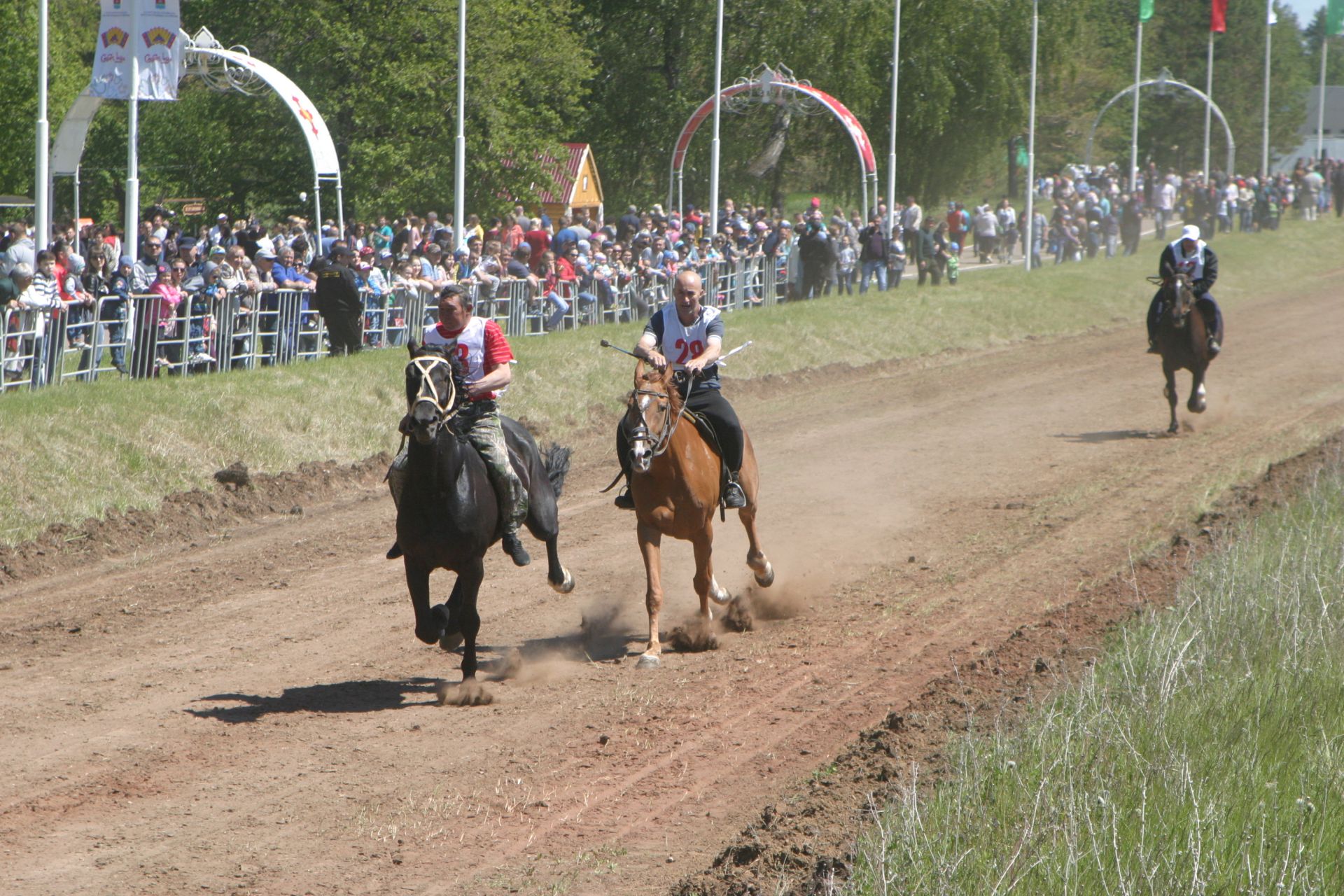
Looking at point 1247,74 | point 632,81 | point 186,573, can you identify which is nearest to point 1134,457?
point 186,573

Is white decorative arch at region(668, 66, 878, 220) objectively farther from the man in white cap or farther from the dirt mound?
the dirt mound

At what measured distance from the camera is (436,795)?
714cm

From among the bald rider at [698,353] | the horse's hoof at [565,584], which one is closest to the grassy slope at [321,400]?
the horse's hoof at [565,584]

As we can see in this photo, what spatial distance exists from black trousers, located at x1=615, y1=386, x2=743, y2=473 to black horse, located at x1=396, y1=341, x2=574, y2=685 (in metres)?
1.64

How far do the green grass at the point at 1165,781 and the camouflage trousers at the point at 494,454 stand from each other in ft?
11.2

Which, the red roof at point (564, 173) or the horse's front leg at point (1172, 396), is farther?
the red roof at point (564, 173)

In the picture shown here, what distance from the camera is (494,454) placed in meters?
9.23

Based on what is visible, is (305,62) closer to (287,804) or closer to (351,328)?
(351,328)

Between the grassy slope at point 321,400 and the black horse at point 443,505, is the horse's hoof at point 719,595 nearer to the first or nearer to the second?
the black horse at point 443,505

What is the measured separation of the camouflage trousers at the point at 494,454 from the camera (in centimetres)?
919

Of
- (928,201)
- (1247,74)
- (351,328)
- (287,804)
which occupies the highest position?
(1247,74)

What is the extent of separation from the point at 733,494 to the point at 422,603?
8.17ft

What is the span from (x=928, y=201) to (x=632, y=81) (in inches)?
443

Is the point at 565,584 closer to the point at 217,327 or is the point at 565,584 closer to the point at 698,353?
the point at 698,353
